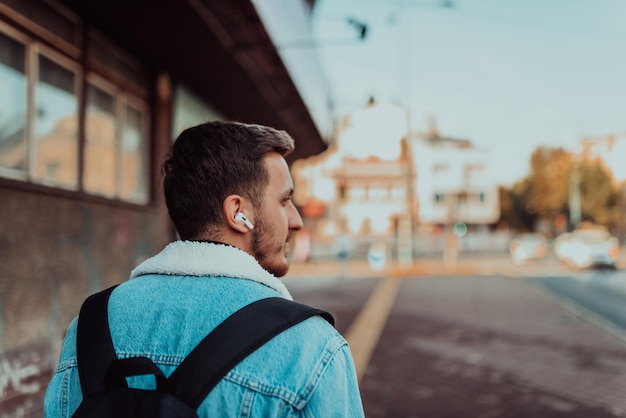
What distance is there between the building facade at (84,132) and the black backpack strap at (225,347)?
10.4 ft

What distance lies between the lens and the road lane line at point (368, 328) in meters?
7.68

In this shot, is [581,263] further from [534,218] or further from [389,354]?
[534,218]

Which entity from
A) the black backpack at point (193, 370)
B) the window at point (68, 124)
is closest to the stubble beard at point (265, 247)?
the black backpack at point (193, 370)

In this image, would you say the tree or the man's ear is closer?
the man's ear

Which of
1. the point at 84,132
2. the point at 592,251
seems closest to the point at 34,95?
the point at 84,132

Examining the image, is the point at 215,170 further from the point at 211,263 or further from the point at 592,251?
the point at 592,251

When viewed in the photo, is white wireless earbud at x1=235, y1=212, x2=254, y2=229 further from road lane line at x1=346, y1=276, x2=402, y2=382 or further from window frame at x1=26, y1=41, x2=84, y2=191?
road lane line at x1=346, y1=276, x2=402, y2=382

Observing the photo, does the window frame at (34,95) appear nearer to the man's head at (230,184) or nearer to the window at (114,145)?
the window at (114,145)

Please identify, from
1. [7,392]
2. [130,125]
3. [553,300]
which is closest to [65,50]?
[130,125]

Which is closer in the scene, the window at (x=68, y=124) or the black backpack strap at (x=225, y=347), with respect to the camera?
the black backpack strap at (x=225, y=347)

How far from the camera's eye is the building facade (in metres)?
4.87

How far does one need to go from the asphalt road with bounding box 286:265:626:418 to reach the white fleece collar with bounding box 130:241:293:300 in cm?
439

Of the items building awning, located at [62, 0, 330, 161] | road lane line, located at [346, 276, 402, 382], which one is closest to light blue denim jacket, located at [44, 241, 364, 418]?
building awning, located at [62, 0, 330, 161]

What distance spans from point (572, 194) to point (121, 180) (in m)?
60.2
